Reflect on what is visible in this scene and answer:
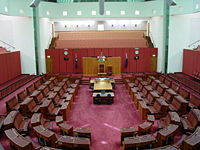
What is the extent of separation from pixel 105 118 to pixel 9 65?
11146 mm

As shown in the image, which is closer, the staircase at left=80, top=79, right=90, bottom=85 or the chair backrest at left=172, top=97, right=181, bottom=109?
the chair backrest at left=172, top=97, right=181, bottom=109

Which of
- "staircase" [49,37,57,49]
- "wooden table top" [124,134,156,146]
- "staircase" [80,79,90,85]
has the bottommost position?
"wooden table top" [124,134,156,146]

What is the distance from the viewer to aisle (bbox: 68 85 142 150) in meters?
8.67

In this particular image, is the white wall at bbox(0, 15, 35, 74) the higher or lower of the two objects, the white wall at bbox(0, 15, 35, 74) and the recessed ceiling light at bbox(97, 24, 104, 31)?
the lower

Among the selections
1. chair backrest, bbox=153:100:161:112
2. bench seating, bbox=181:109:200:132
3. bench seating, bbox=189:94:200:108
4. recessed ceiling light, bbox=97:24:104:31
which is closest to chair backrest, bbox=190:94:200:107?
bench seating, bbox=189:94:200:108

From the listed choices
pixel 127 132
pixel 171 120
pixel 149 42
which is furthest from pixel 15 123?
pixel 149 42

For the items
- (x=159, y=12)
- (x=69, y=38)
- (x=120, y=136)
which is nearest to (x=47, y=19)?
(x=69, y=38)

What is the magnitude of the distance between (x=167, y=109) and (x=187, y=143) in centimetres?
420

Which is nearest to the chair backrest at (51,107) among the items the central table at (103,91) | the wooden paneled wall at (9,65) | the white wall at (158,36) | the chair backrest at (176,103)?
the central table at (103,91)

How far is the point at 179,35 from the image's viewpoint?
19.8 meters

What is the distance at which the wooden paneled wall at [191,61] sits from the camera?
17.3 metres

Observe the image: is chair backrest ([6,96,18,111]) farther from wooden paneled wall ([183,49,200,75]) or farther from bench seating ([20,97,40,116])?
wooden paneled wall ([183,49,200,75])

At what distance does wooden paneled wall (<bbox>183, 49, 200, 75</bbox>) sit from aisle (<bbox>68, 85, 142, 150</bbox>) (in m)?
6.85

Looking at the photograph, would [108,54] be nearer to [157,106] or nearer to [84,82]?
[84,82]
